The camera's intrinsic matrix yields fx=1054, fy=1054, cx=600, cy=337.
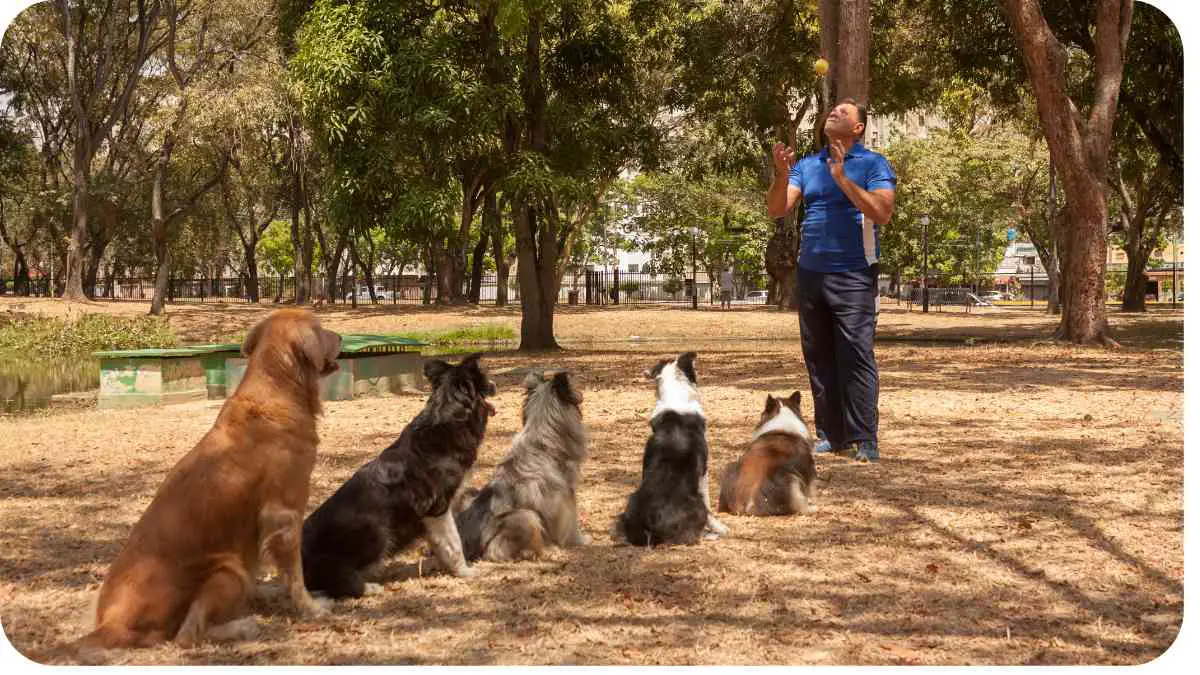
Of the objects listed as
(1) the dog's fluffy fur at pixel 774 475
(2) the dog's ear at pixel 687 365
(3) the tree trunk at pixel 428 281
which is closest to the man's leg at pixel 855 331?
(1) the dog's fluffy fur at pixel 774 475

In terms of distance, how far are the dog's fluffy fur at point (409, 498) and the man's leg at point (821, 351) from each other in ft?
11.7

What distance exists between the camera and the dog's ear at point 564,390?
576cm

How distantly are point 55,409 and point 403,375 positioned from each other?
4462mm

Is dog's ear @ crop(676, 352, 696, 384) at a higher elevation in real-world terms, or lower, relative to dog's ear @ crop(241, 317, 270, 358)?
lower

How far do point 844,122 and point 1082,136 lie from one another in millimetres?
13743

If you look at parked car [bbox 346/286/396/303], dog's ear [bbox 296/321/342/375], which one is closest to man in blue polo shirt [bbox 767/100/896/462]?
dog's ear [bbox 296/321/342/375]

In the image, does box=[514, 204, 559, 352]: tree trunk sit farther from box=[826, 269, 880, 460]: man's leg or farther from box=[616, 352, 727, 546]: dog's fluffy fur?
box=[616, 352, 727, 546]: dog's fluffy fur

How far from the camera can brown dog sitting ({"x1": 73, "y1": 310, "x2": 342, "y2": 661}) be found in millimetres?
4031

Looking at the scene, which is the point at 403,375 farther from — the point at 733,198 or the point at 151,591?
the point at 733,198

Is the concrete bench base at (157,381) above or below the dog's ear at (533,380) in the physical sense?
below

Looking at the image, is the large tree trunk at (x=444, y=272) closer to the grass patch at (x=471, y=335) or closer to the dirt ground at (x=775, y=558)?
the grass patch at (x=471, y=335)

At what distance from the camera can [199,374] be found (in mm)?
13727

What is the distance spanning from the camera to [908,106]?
3031 centimetres

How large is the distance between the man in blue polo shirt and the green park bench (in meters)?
6.72
